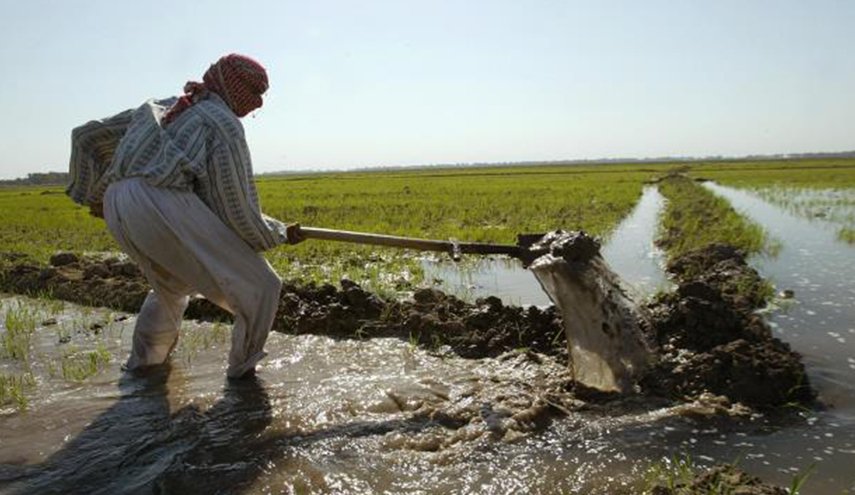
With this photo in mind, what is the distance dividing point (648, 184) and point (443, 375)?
25744 mm

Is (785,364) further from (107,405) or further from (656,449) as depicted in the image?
(107,405)

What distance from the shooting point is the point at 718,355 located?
3.42m

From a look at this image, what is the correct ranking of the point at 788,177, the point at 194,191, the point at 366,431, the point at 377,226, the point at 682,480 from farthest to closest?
the point at 788,177 < the point at 377,226 < the point at 194,191 < the point at 366,431 < the point at 682,480

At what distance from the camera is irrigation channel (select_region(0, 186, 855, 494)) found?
2.48m

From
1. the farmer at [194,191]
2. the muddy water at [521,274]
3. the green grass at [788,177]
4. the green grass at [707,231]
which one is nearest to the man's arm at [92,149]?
the farmer at [194,191]

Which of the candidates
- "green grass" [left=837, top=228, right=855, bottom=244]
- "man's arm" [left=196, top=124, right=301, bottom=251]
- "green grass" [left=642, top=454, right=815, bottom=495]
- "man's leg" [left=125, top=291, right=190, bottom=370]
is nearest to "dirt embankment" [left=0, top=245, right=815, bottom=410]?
"green grass" [left=642, top=454, right=815, bottom=495]

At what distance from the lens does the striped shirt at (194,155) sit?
9.99ft

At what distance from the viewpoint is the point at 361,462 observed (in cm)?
262

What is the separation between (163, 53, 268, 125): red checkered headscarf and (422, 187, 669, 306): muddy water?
252 cm

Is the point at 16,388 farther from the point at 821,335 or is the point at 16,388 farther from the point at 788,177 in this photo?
the point at 788,177

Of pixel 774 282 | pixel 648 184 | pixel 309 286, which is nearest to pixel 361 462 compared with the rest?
pixel 309 286

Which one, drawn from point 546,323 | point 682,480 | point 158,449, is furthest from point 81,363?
point 682,480

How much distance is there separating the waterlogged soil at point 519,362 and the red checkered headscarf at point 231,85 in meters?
1.54

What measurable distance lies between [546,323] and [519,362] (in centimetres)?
51
